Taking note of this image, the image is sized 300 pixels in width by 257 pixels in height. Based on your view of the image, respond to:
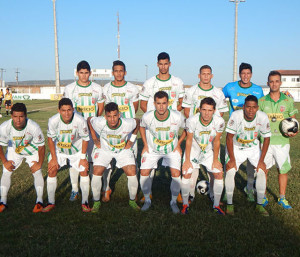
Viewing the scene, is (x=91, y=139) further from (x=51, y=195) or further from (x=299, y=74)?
(x=299, y=74)

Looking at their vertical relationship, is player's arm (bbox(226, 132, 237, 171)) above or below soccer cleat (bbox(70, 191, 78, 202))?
above

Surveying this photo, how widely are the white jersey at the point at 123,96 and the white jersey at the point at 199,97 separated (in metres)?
0.96

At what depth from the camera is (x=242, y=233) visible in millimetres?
3850

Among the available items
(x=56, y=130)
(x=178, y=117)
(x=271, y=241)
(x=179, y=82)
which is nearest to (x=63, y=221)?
(x=56, y=130)

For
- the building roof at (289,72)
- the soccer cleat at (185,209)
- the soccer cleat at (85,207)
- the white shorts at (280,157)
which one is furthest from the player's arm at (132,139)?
the building roof at (289,72)

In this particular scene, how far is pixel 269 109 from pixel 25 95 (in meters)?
42.0

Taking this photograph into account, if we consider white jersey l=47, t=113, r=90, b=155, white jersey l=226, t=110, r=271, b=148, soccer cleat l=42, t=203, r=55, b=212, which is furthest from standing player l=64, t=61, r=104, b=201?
white jersey l=226, t=110, r=271, b=148

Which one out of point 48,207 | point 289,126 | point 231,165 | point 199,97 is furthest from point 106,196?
point 289,126

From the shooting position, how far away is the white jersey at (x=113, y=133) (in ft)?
15.8

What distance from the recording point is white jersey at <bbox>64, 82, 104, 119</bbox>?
5430 millimetres

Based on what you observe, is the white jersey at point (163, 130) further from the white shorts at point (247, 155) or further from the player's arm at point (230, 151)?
the white shorts at point (247, 155)

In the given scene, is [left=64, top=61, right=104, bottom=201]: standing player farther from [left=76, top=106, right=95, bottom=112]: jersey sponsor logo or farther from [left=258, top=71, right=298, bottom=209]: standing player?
[left=258, top=71, right=298, bottom=209]: standing player

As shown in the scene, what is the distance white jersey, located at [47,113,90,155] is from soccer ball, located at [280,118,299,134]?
10.2 feet

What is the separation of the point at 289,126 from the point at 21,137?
4.13 meters
